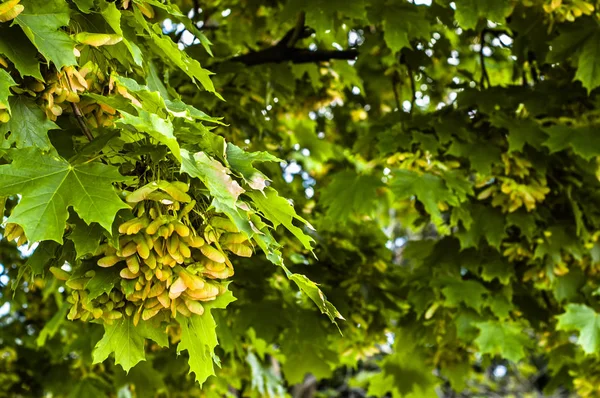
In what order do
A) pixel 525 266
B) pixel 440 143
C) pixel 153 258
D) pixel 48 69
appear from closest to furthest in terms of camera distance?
pixel 153 258
pixel 48 69
pixel 440 143
pixel 525 266

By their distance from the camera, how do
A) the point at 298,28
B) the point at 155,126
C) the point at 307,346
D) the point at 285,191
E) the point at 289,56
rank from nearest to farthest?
the point at 155,126
the point at 285,191
the point at 298,28
the point at 289,56
the point at 307,346

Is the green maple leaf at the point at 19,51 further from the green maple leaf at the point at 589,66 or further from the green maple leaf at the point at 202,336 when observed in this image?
the green maple leaf at the point at 589,66

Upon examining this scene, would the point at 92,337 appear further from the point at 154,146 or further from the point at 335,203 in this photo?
the point at 154,146

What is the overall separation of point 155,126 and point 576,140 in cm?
274

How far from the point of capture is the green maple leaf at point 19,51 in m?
1.94

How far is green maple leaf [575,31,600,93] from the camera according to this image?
12.4 feet

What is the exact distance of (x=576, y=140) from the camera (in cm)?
387

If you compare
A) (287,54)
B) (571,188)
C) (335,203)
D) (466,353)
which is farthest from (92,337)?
(571,188)

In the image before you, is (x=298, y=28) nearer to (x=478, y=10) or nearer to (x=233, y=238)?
(x=478, y=10)

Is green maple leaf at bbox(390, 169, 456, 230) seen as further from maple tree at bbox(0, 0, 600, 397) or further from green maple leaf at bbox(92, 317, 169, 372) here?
green maple leaf at bbox(92, 317, 169, 372)

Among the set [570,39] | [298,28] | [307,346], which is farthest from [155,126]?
[307,346]

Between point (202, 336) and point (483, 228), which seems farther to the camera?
point (483, 228)

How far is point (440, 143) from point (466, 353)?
1.68 metres

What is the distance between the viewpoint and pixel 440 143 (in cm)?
409
